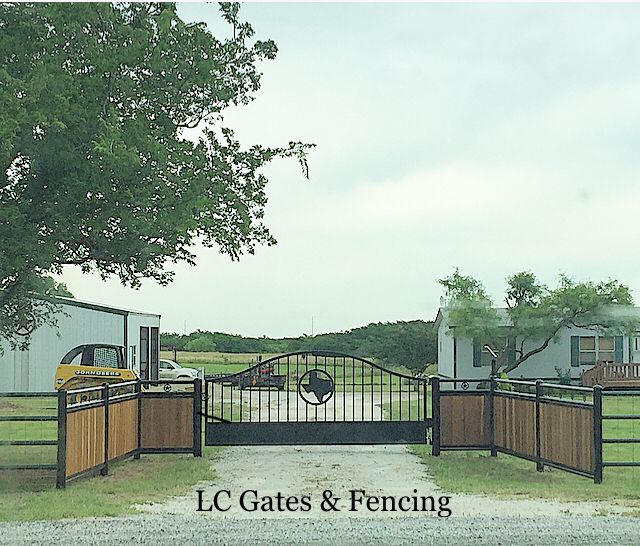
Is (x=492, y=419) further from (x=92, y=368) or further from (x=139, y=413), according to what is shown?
(x=92, y=368)

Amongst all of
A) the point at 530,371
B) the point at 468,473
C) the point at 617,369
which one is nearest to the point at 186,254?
the point at 468,473

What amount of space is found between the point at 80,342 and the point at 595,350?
1517 centimetres

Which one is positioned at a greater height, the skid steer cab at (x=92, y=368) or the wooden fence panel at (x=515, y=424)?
the skid steer cab at (x=92, y=368)

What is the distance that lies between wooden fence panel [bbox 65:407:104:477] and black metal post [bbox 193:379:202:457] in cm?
176

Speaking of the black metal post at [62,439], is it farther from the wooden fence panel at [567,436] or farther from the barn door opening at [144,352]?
the barn door opening at [144,352]

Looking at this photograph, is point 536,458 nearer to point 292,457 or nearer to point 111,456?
point 292,457

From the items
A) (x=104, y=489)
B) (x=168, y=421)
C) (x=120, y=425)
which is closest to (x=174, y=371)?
(x=168, y=421)

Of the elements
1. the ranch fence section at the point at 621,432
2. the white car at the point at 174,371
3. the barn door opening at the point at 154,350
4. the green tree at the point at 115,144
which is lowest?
the ranch fence section at the point at 621,432

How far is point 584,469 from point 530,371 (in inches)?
570

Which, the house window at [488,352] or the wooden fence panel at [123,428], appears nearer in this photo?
the wooden fence panel at [123,428]

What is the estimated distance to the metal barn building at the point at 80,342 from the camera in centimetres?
1609

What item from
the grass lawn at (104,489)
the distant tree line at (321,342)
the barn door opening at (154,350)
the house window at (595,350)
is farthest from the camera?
the house window at (595,350)

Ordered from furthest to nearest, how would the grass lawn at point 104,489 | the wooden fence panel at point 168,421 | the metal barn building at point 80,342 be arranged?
the metal barn building at point 80,342 → the wooden fence panel at point 168,421 → the grass lawn at point 104,489

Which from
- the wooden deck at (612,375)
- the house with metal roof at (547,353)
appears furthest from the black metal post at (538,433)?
the wooden deck at (612,375)
